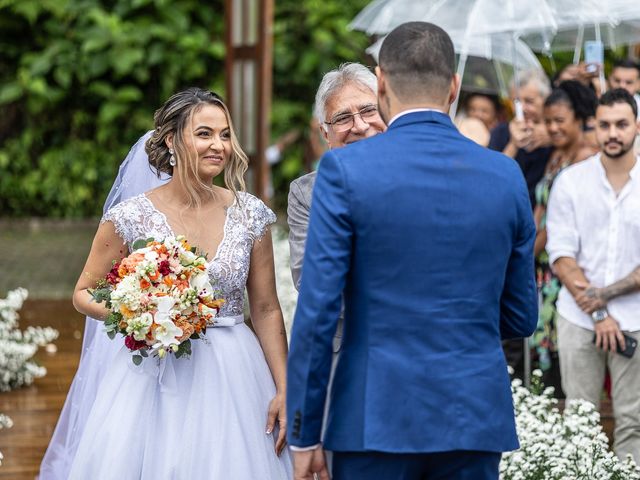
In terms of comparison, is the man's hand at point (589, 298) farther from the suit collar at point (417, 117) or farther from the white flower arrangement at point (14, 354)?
the white flower arrangement at point (14, 354)

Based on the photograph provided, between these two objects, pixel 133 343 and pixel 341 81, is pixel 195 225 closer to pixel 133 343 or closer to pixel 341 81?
pixel 133 343

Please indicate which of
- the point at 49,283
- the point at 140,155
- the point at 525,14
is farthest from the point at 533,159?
the point at 49,283

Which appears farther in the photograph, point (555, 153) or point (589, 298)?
point (555, 153)

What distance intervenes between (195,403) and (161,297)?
1.45 feet

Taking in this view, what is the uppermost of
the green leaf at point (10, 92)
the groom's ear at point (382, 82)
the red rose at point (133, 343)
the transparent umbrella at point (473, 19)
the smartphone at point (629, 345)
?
the groom's ear at point (382, 82)

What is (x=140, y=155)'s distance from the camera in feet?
16.5

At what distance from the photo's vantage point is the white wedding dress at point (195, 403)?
422 centimetres

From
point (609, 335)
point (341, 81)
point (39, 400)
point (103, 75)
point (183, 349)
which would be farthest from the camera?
point (103, 75)

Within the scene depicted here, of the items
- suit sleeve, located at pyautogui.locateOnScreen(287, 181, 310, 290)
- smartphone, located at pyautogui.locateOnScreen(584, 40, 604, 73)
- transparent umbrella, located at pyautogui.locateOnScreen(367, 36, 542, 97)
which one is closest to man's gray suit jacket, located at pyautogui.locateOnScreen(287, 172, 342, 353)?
suit sleeve, located at pyautogui.locateOnScreen(287, 181, 310, 290)

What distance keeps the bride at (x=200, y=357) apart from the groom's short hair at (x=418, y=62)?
1226 millimetres

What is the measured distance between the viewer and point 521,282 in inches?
137

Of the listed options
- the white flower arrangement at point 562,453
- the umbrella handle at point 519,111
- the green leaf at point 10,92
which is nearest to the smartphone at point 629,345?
the white flower arrangement at point 562,453

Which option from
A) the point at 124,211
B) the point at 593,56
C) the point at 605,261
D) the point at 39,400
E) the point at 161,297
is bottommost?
the point at 39,400

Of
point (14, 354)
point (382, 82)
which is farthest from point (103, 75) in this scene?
point (382, 82)
